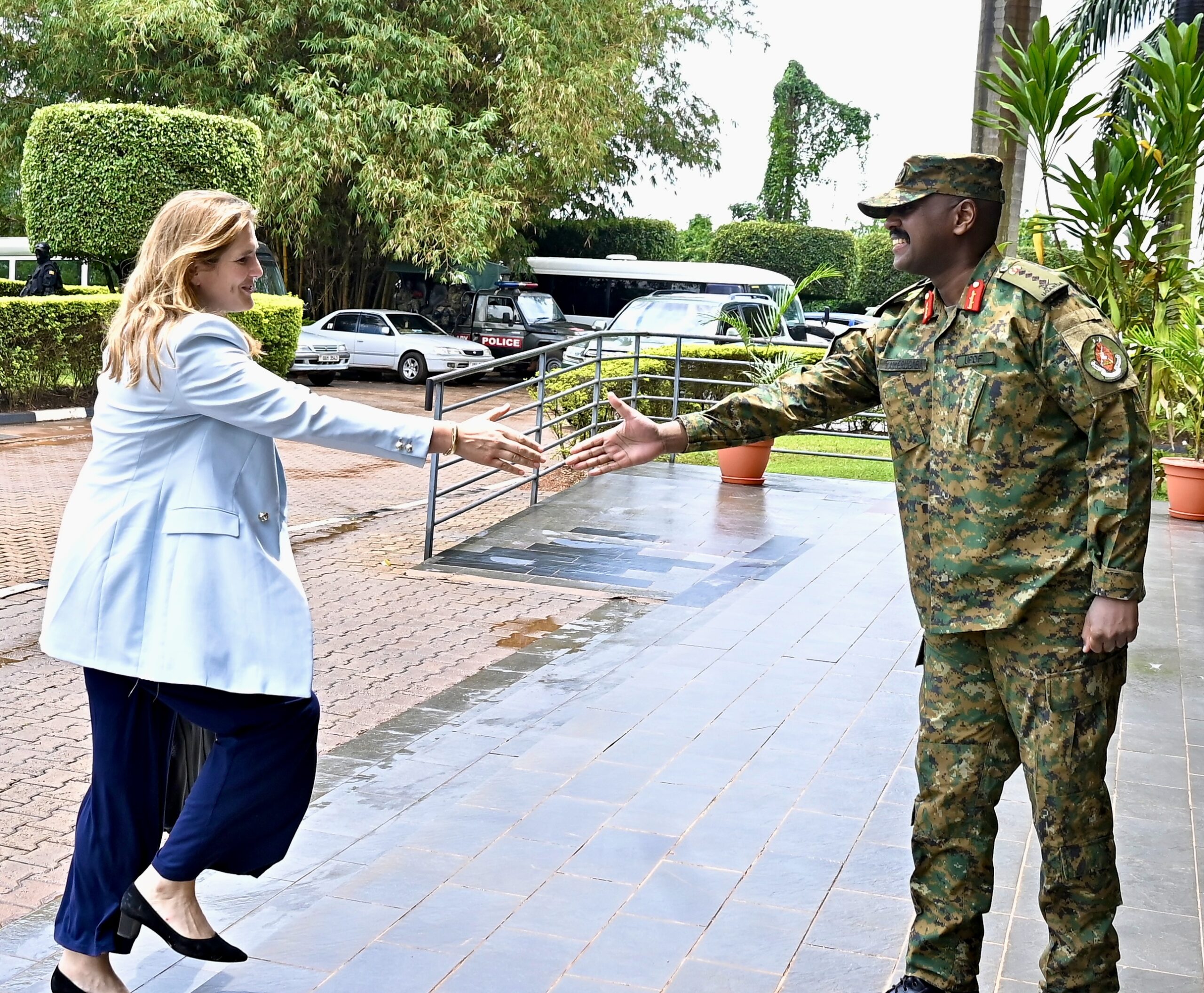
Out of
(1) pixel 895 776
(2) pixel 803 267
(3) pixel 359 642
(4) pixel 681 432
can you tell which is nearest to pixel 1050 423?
(4) pixel 681 432

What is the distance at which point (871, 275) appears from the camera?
47.7m

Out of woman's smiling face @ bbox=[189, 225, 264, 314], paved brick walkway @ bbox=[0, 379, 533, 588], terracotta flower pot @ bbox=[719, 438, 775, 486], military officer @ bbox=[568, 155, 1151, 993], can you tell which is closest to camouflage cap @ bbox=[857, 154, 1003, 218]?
military officer @ bbox=[568, 155, 1151, 993]

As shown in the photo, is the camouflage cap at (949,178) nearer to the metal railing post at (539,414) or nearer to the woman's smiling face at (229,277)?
the woman's smiling face at (229,277)

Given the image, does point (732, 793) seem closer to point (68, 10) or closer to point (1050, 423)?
point (1050, 423)

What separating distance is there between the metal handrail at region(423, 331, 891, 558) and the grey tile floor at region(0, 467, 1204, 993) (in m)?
2.54

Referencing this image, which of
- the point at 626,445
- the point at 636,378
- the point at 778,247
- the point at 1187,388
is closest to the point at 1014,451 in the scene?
the point at 626,445

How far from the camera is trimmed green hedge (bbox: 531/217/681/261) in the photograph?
127ft

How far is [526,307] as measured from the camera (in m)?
27.9

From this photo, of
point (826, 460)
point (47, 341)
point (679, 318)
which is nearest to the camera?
point (826, 460)

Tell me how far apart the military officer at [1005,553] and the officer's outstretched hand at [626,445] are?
2.05ft

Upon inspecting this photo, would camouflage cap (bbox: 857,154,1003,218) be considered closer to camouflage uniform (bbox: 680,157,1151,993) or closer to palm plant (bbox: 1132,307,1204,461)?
camouflage uniform (bbox: 680,157,1151,993)

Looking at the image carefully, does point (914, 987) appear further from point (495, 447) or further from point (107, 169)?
point (107, 169)

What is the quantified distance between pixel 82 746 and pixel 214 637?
2.65m

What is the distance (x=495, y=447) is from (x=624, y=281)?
2844cm
